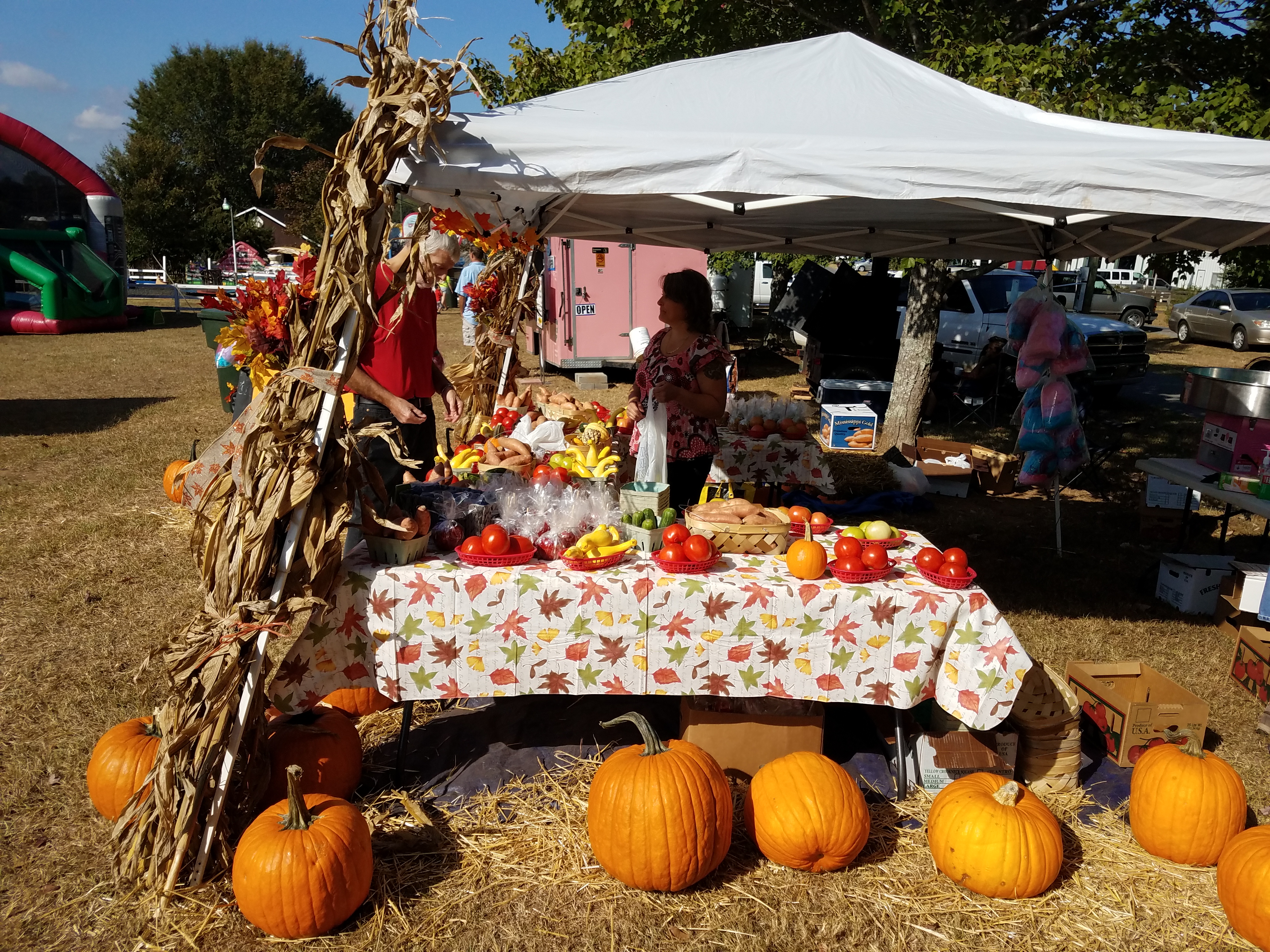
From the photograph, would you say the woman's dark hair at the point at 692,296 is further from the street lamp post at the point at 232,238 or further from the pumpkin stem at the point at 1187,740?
the street lamp post at the point at 232,238

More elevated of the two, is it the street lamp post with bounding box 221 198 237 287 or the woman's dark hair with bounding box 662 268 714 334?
the street lamp post with bounding box 221 198 237 287

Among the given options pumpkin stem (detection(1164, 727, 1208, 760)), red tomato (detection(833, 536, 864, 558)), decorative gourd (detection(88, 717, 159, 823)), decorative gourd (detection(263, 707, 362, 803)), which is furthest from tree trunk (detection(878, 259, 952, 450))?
decorative gourd (detection(88, 717, 159, 823))

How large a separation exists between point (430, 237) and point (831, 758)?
3.32 meters

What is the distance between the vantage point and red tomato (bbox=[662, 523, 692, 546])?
343cm

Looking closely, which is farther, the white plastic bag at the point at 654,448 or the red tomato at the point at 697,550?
the white plastic bag at the point at 654,448

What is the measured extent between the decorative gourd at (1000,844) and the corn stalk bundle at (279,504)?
245cm

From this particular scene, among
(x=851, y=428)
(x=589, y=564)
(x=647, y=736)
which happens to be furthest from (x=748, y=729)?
(x=851, y=428)

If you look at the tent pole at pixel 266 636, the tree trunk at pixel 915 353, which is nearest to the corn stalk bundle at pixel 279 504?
the tent pole at pixel 266 636

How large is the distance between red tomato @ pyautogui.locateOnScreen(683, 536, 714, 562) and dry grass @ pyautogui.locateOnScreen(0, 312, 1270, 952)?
1115 millimetres

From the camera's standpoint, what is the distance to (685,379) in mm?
4723

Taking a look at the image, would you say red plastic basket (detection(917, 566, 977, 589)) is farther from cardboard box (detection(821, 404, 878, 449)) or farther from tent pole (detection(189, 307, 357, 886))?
cardboard box (detection(821, 404, 878, 449))

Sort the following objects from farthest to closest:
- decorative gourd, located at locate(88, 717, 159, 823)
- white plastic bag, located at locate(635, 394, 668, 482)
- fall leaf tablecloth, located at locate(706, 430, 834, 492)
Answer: fall leaf tablecloth, located at locate(706, 430, 834, 492), white plastic bag, located at locate(635, 394, 668, 482), decorative gourd, located at locate(88, 717, 159, 823)

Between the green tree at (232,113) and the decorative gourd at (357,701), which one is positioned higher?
the green tree at (232,113)

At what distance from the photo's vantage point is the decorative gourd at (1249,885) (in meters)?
2.74
